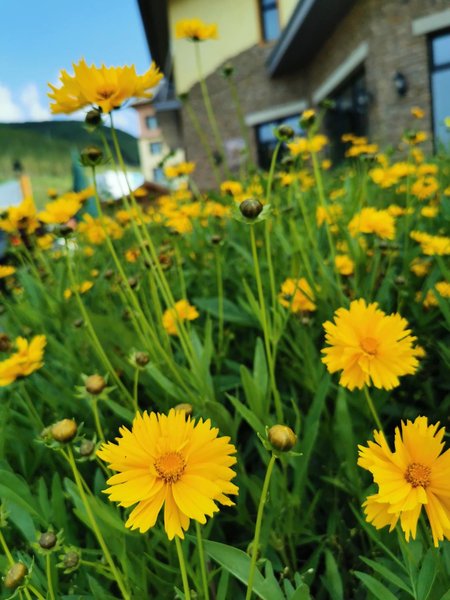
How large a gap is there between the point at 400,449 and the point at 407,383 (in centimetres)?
Result: 42

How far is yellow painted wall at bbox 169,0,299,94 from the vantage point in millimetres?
7156

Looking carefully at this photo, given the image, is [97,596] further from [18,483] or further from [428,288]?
[428,288]

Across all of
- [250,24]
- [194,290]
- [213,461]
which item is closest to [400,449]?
[213,461]

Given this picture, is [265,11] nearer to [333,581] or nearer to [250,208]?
[250,208]

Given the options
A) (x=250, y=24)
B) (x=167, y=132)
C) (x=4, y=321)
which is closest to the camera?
(x=4, y=321)

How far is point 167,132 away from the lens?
9922mm

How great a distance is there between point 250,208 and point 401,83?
4.76 m

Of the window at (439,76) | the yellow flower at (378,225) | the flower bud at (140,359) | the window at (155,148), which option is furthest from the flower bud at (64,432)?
the window at (155,148)

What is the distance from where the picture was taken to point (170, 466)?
0.29m

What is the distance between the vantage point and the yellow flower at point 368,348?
0.43 meters

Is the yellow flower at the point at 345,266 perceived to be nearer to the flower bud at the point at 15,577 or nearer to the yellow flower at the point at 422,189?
the yellow flower at the point at 422,189

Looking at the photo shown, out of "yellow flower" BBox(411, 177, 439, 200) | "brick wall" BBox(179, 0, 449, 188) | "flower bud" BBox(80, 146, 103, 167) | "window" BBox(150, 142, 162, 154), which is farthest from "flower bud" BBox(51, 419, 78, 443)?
"window" BBox(150, 142, 162, 154)

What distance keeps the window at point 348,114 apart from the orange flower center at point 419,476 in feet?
16.7

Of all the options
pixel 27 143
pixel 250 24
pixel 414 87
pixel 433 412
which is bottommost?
pixel 433 412
